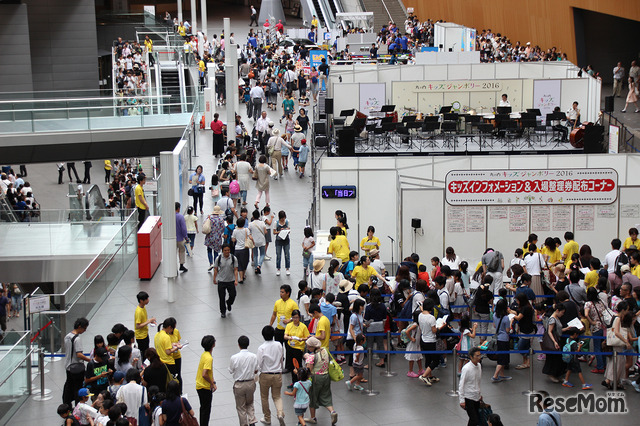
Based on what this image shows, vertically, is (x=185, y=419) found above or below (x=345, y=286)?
below

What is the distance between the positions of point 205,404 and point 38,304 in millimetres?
3892

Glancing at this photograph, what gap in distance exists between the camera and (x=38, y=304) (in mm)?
14055

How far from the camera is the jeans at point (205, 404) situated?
11633 mm

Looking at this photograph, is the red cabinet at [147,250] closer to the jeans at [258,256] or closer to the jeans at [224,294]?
the jeans at [258,256]

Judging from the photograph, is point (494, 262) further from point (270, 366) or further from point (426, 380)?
point (270, 366)

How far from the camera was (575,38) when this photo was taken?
139ft

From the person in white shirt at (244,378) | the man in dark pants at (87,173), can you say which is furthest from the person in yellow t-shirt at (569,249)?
the man in dark pants at (87,173)

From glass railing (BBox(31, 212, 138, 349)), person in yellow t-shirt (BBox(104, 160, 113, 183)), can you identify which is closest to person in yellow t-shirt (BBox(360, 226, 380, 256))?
glass railing (BBox(31, 212, 138, 349))

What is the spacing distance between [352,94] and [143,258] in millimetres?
14872

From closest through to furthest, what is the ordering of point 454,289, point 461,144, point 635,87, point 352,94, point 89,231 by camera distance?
point 454,289
point 89,231
point 461,144
point 352,94
point 635,87

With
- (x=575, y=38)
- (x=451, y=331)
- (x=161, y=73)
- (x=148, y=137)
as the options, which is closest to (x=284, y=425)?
(x=451, y=331)

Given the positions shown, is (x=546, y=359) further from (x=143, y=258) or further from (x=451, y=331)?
(x=143, y=258)

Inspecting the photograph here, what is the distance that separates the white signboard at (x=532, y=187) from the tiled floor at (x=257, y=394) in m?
3.78

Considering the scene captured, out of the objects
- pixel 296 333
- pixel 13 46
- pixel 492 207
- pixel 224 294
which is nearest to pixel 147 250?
pixel 224 294
